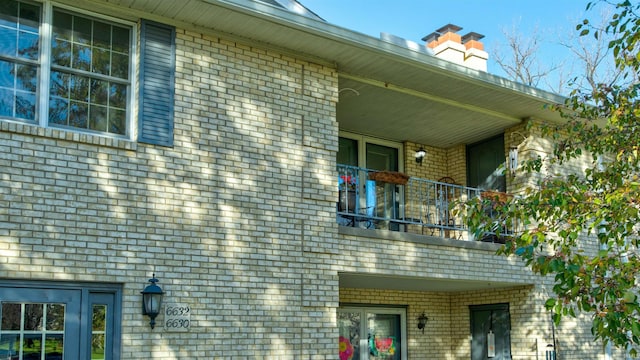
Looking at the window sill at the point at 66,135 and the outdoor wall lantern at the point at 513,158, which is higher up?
the outdoor wall lantern at the point at 513,158

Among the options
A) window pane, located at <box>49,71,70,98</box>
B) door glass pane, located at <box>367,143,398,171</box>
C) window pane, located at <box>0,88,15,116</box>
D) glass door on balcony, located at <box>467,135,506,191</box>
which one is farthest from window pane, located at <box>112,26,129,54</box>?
glass door on balcony, located at <box>467,135,506,191</box>

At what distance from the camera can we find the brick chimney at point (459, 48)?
15203mm

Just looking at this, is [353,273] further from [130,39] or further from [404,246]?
[130,39]

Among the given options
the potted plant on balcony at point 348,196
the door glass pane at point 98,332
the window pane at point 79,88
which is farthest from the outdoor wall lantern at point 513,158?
the door glass pane at point 98,332

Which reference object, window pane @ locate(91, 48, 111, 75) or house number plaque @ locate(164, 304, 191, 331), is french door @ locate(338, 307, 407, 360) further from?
window pane @ locate(91, 48, 111, 75)

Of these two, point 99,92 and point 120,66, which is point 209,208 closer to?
point 99,92

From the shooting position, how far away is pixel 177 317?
874 centimetres

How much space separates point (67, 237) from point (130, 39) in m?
2.58

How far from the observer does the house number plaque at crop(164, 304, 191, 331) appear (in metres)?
8.66

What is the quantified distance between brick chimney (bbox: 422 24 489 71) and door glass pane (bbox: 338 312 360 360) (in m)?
5.48

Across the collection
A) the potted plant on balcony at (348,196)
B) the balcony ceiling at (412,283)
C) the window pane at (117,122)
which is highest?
the window pane at (117,122)

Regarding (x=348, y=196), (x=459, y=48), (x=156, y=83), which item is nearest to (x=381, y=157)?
(x=348, y=196)

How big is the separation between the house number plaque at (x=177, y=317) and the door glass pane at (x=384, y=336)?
5548 millimetres

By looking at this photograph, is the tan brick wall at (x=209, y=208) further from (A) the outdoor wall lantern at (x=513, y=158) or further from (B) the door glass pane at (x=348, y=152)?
(A) the outdoor wall lantern at (x=513, y=158)
